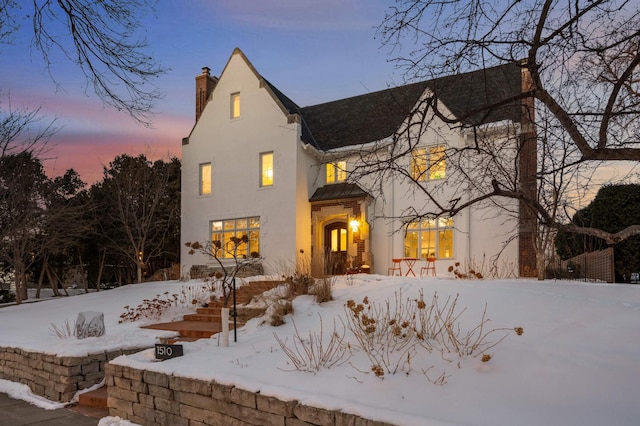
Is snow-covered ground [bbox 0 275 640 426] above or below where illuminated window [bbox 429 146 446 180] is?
below

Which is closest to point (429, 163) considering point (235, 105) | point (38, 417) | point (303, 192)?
point (303, 192)

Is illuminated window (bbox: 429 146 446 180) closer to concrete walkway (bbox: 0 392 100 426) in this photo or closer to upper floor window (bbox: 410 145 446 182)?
upper floor window (bbox: 410 145 446 182)

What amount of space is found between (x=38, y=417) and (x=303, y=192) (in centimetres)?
1209

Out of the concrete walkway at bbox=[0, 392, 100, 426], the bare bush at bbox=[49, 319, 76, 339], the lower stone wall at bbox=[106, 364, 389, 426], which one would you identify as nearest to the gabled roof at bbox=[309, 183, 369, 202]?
the bare bush at bbox=[49, 319, 76, 339]

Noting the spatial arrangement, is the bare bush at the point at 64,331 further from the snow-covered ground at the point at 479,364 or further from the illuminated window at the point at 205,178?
the illuminated window at the point at 205,178

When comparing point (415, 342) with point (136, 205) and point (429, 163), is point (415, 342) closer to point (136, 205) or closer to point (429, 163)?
point (429, 163)

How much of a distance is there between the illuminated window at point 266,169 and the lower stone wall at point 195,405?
12.0 m

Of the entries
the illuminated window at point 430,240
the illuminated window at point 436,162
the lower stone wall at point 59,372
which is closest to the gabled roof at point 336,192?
the illuminated window at point 430,240

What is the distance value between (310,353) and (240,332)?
2.18 m

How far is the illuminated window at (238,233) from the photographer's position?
56.1ft

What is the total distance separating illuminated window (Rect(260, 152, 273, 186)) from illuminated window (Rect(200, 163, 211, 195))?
274 centimetres

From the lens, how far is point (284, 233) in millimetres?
16312

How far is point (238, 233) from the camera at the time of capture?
17562 millimetres

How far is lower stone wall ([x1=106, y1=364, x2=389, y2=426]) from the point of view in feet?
12.5
